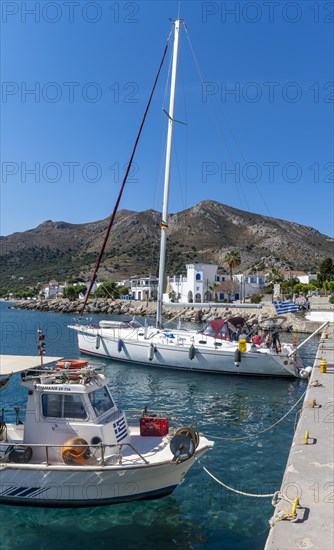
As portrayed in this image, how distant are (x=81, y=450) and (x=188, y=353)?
54.5 feet

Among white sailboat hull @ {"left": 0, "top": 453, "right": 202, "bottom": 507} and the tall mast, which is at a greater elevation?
the tall mast

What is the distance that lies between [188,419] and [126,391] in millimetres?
5636

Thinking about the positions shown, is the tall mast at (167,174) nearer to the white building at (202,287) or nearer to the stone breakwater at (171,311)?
the stone breakwater at (171,311)

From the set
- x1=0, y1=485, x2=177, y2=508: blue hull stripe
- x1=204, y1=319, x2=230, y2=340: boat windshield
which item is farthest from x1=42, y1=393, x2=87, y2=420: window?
x1=204, y1=319, x2=230, y2=340: boat windshield

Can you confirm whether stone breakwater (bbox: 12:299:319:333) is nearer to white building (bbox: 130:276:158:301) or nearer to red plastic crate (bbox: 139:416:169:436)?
white building (bbox: 130:276:158:301)

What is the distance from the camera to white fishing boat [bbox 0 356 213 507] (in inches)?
385

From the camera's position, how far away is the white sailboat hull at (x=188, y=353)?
24828 millimetres

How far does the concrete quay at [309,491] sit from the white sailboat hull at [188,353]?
11.4 m

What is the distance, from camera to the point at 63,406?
10.8 metres

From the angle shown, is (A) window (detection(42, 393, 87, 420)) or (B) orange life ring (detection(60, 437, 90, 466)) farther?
(A) window (detection(42, 393, 87, 420))

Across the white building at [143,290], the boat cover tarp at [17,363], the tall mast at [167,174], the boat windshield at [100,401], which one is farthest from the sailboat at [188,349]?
the white building at [143,290]

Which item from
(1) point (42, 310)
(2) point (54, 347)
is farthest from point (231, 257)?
(2) point (54, 347)

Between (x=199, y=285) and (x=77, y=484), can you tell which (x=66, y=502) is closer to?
(x=77, y=484)

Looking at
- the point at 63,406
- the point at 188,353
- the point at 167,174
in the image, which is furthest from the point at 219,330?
the point at 63,406
